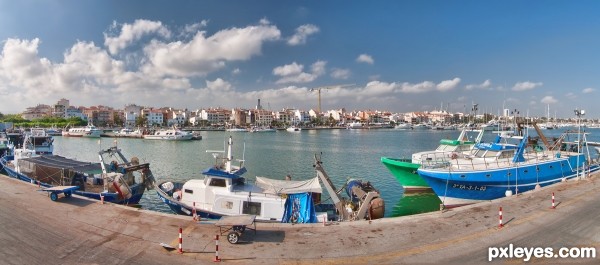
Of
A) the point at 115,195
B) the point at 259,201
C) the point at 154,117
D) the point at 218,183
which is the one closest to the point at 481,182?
the point at 259,201

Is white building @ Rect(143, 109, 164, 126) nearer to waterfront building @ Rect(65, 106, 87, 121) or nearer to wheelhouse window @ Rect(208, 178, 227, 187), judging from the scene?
waterfront building @ Rect(65, 106, 87, 121)

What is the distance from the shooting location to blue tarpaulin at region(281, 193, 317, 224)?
1612cm

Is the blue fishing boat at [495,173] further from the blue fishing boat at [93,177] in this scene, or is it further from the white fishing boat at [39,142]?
the white fishing boat at [39,142]

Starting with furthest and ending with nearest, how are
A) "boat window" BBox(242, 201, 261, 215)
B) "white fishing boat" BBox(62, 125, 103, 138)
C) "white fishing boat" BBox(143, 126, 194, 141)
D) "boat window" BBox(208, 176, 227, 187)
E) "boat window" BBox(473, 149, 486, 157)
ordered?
"white fishing boat" BBox(62, 125, 103, 138) < "white fishing boat" BBox(143, 126, 194, 141) < "boat window" BBox(473, 149, 486, 157) < "boat window" BBox(208, 176, 227, 187) < "boat window" BBox(242, 201, 261, 215)

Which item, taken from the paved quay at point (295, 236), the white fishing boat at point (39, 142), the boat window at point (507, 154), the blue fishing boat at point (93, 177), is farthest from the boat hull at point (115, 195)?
the boat window at point (507, 154)

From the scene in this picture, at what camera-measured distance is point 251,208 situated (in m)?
16.7

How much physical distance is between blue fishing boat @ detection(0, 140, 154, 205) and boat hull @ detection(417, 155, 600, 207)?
19.6m

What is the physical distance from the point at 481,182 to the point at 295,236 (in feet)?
53.5

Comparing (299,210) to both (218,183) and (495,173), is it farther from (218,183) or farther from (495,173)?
(495,173)

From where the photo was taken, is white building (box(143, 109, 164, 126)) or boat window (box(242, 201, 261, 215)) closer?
boat window (box(242, 201, 261, 215))

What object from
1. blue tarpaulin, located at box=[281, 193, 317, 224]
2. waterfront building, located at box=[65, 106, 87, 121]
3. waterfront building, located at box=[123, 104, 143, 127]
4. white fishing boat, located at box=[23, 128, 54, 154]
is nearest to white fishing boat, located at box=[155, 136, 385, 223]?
blue tarpaulin, located at box=[281, 193, 317, 224]

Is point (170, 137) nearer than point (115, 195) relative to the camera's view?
No

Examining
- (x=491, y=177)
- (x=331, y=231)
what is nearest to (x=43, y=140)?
(x=331, y=231)

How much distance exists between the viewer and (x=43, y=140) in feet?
124
